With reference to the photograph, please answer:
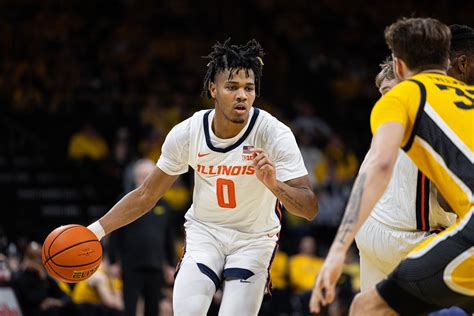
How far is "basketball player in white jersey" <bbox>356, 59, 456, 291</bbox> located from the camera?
17.8 feet

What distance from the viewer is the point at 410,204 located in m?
5.50

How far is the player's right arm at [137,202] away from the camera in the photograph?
20.3ft

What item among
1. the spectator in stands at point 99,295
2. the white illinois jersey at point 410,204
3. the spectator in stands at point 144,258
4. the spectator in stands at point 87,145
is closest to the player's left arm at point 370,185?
the white illinois jersey at point 410,204

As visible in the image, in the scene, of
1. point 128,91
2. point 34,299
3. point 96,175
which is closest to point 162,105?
point 128,91

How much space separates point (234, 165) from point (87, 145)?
28.0ft

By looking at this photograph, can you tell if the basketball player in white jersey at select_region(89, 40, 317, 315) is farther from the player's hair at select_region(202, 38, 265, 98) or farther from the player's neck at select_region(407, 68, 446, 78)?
the player's neck at select_region(407, 68, 446, 78)

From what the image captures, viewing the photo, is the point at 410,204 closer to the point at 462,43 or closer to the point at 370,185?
the point at 462,43

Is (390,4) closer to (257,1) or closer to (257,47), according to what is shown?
(257,1)

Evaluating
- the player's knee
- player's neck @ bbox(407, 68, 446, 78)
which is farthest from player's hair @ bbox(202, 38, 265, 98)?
player's neck @ bbox(407, 68, 446, 78)

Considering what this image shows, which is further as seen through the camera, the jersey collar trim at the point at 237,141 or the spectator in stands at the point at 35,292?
the spectator in stands at the point at 35,292

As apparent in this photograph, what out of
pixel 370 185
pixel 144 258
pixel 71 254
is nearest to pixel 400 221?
pixel 370 185

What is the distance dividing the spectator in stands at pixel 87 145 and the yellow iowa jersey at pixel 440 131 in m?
10.1

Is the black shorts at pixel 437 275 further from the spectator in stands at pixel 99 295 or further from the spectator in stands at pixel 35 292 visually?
the spectator in stands at pixel 99 295

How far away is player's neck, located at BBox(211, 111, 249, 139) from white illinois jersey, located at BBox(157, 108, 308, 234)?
0.03 metres
